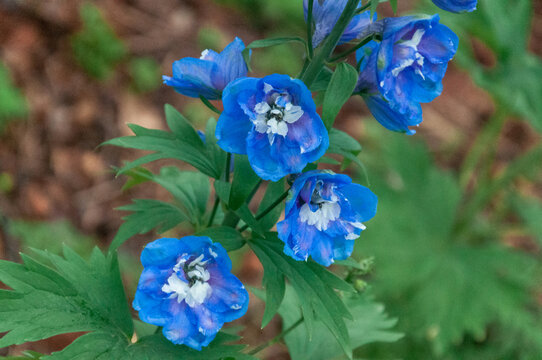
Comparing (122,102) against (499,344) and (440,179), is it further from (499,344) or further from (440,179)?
(499,344)

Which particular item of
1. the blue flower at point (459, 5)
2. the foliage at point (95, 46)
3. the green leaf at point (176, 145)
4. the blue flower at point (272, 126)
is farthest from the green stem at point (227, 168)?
the foliage at point (95, 46)

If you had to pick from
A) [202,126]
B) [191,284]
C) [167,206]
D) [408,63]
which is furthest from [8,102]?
[408,63]

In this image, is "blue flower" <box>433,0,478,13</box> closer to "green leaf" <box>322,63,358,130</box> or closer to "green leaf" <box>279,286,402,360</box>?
"green leaf" <box>322,63,358,130</box>

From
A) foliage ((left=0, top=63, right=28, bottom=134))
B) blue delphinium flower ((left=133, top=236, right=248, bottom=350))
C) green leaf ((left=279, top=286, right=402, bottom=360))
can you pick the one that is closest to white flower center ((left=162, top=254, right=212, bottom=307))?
blue delphinium flower ((left=133, top=236, right=248, bottom=350))

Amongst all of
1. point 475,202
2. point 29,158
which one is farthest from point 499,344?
point 29,158

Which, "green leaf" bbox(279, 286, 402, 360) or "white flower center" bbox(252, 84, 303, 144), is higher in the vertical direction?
"white flower center" bbox(252, 84, 303, 144)

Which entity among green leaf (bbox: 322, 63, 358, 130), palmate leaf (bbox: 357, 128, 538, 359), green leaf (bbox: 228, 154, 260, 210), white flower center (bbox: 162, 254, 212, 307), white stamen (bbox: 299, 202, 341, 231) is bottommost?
palmate leaf (bbox: 357, 128, 538, 359)
